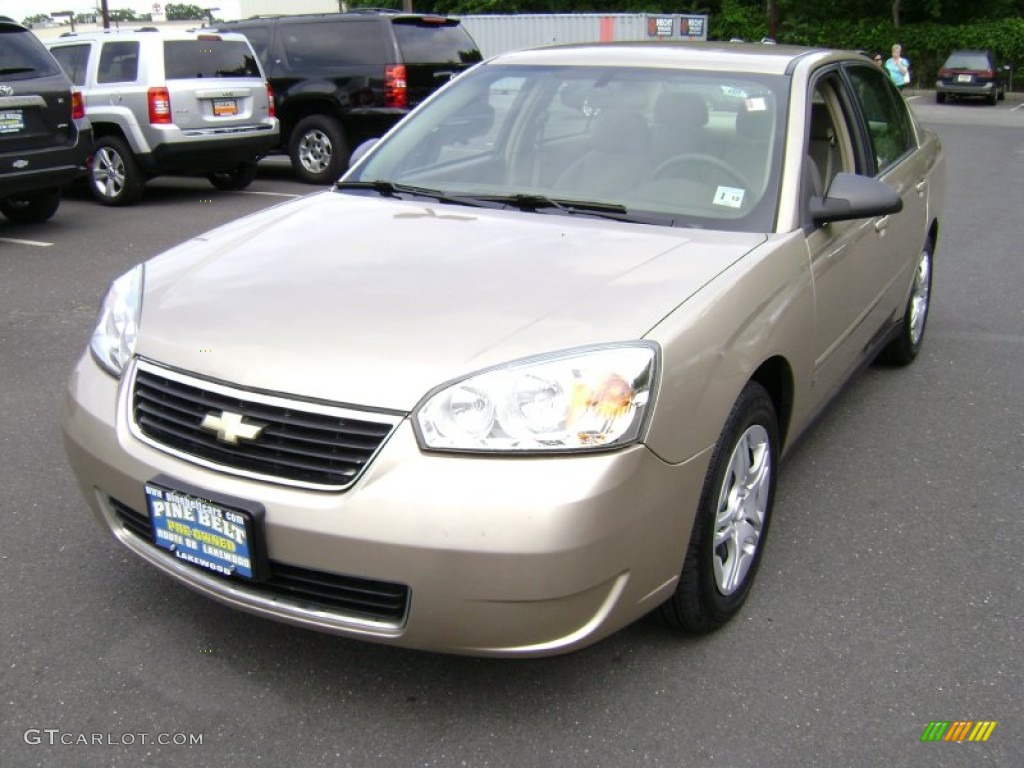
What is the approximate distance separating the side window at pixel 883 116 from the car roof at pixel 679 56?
24cm

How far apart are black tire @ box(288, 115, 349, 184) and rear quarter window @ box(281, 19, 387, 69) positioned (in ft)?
2.06

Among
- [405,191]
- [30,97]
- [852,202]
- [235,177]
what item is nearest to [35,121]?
[30,97]

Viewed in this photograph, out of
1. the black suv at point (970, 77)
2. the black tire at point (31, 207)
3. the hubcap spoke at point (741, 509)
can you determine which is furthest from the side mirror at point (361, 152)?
the black suv at point (970, 77)

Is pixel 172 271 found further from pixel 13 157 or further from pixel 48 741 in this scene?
pixel 13 157

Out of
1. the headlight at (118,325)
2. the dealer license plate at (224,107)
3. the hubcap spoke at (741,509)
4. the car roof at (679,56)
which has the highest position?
the car roof at (679,56)

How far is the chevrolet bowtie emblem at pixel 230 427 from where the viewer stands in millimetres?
2441

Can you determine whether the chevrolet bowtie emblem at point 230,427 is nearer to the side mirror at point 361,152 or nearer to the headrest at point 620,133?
the headrest at point 620,133

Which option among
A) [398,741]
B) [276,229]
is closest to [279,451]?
[398,741]

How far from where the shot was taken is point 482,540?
7.38 ft

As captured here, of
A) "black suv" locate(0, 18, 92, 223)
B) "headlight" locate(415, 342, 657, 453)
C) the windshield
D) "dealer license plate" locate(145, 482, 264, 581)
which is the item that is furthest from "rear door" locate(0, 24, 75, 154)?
"headlight" locate(415, 342, 657, 453)

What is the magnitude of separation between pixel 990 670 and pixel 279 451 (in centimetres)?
200

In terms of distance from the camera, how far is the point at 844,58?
14.3 ft

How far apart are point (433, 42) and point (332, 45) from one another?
1189 millimetres

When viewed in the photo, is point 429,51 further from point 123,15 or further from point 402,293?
point 123,15
